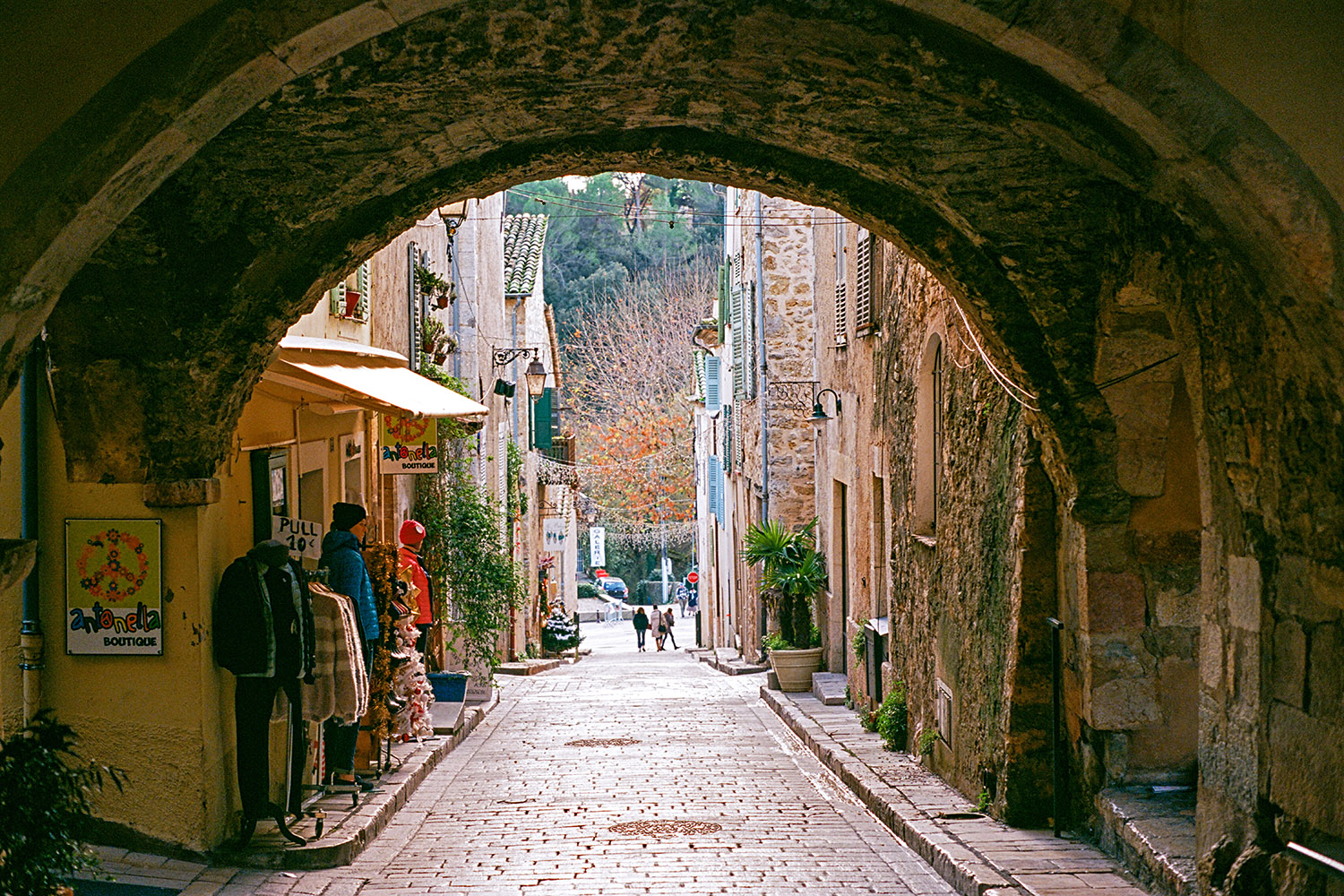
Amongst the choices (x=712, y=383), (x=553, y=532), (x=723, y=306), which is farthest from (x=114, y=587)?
(x=553, y=532)

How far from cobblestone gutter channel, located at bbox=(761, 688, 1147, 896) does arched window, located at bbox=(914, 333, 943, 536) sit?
1.98 meters

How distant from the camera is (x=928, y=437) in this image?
11.4 metres

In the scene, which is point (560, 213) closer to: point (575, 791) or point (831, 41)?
point (575, 791)

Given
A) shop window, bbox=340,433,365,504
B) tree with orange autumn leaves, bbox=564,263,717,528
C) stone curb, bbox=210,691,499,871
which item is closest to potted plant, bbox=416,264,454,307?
shop window, bbox=340,433,365,504

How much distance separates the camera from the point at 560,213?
1964 inches

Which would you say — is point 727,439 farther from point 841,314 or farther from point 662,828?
point 662,828

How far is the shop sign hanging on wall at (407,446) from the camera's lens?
13031 mm

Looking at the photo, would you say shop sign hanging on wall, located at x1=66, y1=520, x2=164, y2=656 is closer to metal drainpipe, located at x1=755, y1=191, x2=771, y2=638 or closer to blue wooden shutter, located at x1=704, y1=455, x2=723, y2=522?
metal drainpipe, located at x1=755, y1=191, x2=771, y2=638

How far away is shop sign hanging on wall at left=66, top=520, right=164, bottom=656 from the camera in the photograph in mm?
7398

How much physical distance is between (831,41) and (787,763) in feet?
25.8

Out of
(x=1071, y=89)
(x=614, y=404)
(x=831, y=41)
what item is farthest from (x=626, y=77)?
(x=614, y=404)

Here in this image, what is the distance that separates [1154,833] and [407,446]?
27.4ft

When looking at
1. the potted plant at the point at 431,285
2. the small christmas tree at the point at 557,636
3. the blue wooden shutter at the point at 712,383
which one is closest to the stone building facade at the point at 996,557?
the potted plant at the point at 431,285

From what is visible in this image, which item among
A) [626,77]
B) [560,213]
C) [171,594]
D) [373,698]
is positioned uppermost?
[560,213]
